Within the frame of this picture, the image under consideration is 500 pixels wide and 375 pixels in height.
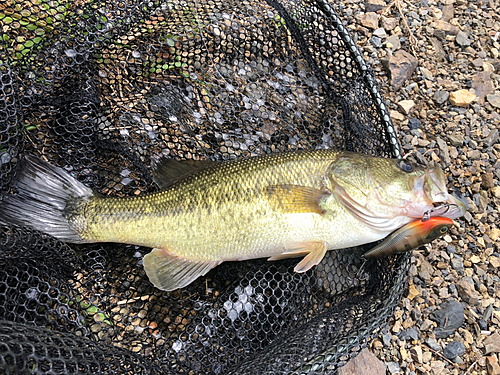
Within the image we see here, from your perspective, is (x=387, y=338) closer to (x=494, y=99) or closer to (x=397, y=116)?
(x=397, y=116)

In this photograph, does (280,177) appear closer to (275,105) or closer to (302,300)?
(302,300)

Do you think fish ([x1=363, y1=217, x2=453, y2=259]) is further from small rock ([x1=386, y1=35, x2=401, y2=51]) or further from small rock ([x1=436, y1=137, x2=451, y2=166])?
small rock ([x1=386, y1=35, x2=401, y2=51])

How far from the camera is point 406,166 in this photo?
123 inches

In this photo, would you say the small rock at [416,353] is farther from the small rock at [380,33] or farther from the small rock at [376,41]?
the small rock at [380,33]

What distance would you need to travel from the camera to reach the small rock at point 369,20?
5352mm

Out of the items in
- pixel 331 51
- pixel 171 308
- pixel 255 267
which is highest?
pixel 331 51

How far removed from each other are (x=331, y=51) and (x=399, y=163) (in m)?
1.48

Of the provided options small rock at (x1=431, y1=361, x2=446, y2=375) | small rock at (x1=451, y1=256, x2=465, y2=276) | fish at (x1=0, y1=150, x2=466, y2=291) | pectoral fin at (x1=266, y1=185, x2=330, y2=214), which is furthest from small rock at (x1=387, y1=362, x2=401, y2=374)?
pectoral fin at (x1=266, y1=185, x2=330, y2=214)

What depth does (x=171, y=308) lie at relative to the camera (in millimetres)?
3303

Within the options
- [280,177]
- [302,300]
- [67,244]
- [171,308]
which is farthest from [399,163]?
[67,244]

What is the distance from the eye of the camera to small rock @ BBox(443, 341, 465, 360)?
11.6ft

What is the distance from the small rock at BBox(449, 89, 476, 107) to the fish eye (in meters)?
2.27

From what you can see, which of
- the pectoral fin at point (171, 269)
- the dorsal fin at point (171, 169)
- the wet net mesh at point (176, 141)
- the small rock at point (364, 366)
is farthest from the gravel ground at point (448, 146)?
the dorsal fin at point (171, 169)

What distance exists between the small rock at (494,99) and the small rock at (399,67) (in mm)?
973
